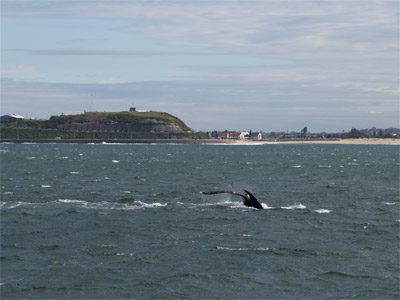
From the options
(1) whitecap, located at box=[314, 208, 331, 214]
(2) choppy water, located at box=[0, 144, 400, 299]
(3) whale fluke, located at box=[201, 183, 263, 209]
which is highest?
(3) whale fluke, located at box=[201, 183, 263, 209]

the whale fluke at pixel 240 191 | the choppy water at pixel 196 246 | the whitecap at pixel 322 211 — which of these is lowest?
the choppy water at pixel 196 246

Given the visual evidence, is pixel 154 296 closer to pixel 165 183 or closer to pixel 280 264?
pixel 280 264

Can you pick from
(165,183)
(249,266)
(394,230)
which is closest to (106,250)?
(249,266)

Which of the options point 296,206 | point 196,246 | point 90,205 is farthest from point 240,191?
point 90,205

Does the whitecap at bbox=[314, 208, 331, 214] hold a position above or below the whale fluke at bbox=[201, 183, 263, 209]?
below

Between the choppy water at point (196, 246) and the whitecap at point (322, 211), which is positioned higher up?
the whitecap at point (322, 211)

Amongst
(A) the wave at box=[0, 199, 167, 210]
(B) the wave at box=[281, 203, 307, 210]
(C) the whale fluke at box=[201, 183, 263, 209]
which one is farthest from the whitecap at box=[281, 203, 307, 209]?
(A) the wave at box=[0, 199, 167, 210]

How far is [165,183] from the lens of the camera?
7469cm

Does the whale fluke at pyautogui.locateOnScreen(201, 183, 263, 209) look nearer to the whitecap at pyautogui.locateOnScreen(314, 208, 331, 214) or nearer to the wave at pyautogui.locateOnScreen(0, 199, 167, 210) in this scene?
the whitecap at pyautogui.locateOnScreen(314, 208, 331, 214)

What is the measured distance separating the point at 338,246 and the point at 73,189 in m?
38.8

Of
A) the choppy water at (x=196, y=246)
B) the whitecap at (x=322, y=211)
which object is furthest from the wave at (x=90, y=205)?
the whitecap at (x=322, y=211)

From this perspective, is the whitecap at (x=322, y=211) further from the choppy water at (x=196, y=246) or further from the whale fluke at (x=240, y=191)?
the whale fluke at (x=240, y=191)

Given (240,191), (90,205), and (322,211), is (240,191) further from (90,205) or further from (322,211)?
(90,205)

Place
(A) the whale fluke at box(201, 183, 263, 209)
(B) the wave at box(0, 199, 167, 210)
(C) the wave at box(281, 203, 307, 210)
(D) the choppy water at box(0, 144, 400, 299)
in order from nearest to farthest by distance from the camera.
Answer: (D) the choppy water at box(0, 144, 400, 299), (A) the whale fluke at box(201, 183, 263, 209), (B) the wave at box(0, 199, 167, 210), (C) the wave at box(281, 203, 307, 210)
